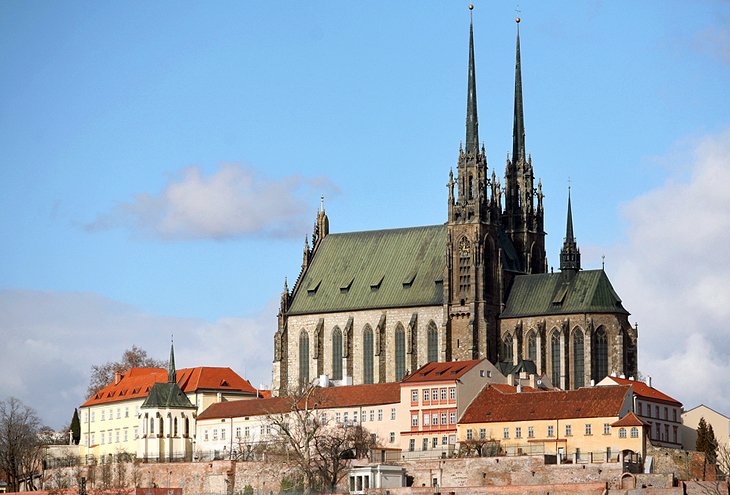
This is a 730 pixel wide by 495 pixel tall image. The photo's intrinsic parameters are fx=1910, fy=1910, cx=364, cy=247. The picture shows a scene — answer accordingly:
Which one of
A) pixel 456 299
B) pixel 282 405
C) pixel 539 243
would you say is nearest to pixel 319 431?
pixel 282 405

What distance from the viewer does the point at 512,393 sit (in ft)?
379

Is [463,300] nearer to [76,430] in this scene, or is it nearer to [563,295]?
[563,295]

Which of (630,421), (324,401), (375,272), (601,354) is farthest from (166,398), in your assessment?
(630,421)

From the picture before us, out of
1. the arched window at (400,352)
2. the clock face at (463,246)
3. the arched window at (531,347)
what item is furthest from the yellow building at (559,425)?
the clock face at (463,246)

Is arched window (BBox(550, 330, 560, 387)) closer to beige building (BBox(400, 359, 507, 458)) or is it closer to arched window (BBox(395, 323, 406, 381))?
beige building (BBox(400, 359, 507, 458))

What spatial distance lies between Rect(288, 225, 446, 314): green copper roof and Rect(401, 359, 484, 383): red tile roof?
8703mm

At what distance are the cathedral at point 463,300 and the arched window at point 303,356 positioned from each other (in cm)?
10

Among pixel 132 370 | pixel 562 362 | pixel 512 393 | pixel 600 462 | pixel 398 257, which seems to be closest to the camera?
pixel 600 462

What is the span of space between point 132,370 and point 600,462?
54.0 metres

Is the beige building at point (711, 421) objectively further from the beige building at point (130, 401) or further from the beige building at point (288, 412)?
the beige building at point (130, 401)

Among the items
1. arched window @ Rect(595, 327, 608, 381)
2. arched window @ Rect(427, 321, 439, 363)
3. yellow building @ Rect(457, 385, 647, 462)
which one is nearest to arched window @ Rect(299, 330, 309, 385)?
arched window @ Rect(427, 321, 439, 363)

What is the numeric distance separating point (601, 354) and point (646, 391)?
1048 centimetres

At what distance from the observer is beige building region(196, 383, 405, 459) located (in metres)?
119

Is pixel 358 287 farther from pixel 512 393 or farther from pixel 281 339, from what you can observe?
pixel 512 393
